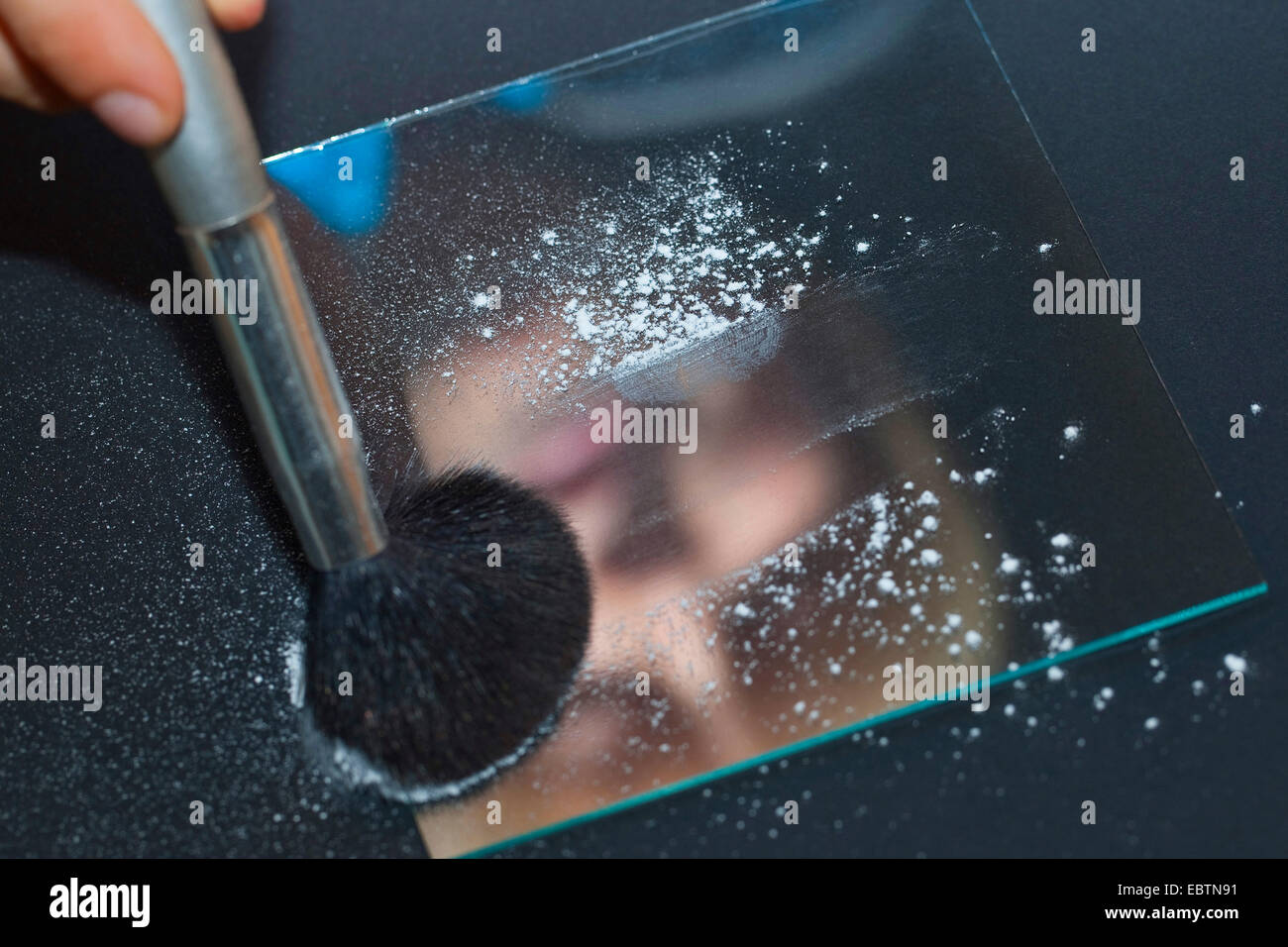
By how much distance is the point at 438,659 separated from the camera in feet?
2.61

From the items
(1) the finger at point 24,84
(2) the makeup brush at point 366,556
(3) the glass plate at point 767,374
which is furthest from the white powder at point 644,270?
(1) the finger at point 24,84

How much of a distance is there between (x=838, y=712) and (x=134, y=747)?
433 millimetres

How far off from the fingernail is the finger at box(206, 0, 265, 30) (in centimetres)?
20

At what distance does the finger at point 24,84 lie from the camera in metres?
0.83

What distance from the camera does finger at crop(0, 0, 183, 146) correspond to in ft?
2.19

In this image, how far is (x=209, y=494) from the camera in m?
0.94

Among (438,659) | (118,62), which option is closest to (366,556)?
(438,659)

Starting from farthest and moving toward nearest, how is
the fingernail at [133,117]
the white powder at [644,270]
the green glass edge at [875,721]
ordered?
1. the white powder at [644,270]
2. the green glass edge at [875,721]
3. the fingernail at [133,117]

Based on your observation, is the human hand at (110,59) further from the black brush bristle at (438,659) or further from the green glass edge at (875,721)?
the green glass edge at (875,721)

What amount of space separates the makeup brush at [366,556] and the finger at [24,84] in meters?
0.19

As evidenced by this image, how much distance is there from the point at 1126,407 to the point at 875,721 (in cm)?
28

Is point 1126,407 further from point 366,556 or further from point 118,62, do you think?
point 118,62
